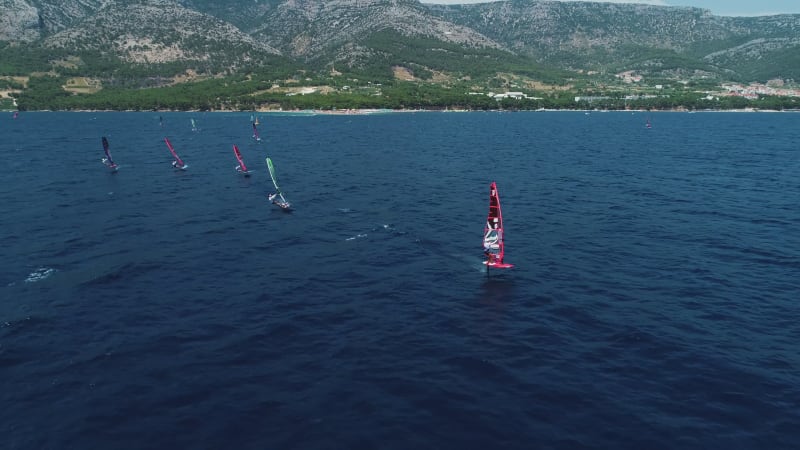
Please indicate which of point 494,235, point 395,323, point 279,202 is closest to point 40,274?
point 279,202

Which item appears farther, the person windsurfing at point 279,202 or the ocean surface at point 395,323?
the person windsurfing at point 279,202

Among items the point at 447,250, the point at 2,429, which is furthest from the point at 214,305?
the point at 447,250

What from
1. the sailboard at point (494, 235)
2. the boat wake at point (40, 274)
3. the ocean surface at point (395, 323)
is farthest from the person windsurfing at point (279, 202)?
the sailboard at point (494, 235)

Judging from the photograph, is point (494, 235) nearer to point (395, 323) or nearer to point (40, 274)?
point (395, 323)

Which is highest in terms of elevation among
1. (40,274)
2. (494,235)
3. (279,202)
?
(279,202)

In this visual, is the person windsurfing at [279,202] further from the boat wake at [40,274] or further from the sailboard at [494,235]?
the sailboard at [494,235]

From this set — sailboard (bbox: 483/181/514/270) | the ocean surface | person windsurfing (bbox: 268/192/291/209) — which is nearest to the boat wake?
the ocean surface
